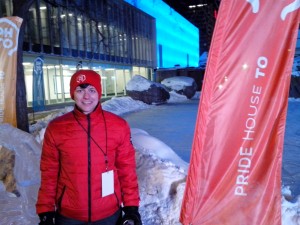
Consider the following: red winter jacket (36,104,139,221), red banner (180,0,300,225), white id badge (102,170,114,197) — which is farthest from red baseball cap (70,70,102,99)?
red banner (180,0,300,225)

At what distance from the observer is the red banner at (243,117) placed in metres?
2.60

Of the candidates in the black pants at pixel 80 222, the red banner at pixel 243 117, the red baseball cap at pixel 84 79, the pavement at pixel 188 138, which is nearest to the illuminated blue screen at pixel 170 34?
the pavement at pixel 188 138

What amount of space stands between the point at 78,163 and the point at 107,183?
0.27m

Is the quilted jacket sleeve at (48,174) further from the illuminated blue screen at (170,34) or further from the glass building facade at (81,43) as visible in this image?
the illuminated blue screen at (170,34)

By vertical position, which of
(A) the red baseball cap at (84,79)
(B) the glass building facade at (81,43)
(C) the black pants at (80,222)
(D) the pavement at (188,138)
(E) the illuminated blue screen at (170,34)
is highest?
(E) the illuminated blue screen at (170,34)

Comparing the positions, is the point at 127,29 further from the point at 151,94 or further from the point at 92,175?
the point at 92,175

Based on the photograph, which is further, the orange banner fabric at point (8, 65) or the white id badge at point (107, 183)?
the orange banner fabric at point (8, 65)

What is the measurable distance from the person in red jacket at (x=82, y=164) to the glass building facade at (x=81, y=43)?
9.86 m

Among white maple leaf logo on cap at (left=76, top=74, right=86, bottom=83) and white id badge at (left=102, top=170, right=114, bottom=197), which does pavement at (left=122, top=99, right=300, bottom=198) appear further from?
white maple leaf logo on cap at (left=76, top=74, right=86, bottom=83)

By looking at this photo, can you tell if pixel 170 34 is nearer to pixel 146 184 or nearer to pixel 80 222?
pixel 146 184

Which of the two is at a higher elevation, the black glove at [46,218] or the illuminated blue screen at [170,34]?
the illuminated blue screen at [170,34]

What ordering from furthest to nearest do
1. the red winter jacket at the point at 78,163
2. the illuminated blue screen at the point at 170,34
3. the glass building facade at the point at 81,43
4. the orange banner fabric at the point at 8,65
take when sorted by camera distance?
the illuminated blue screen at the point at 170,34 → the glass building facade at the point at 81,43 → the orange banner fabric at the point at 8,65 → the red winter jacket at the point at 78,163

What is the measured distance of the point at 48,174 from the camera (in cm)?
218

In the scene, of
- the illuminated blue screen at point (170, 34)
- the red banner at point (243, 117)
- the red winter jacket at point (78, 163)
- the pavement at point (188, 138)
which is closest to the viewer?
the red winter jacket at point (78, 163)
